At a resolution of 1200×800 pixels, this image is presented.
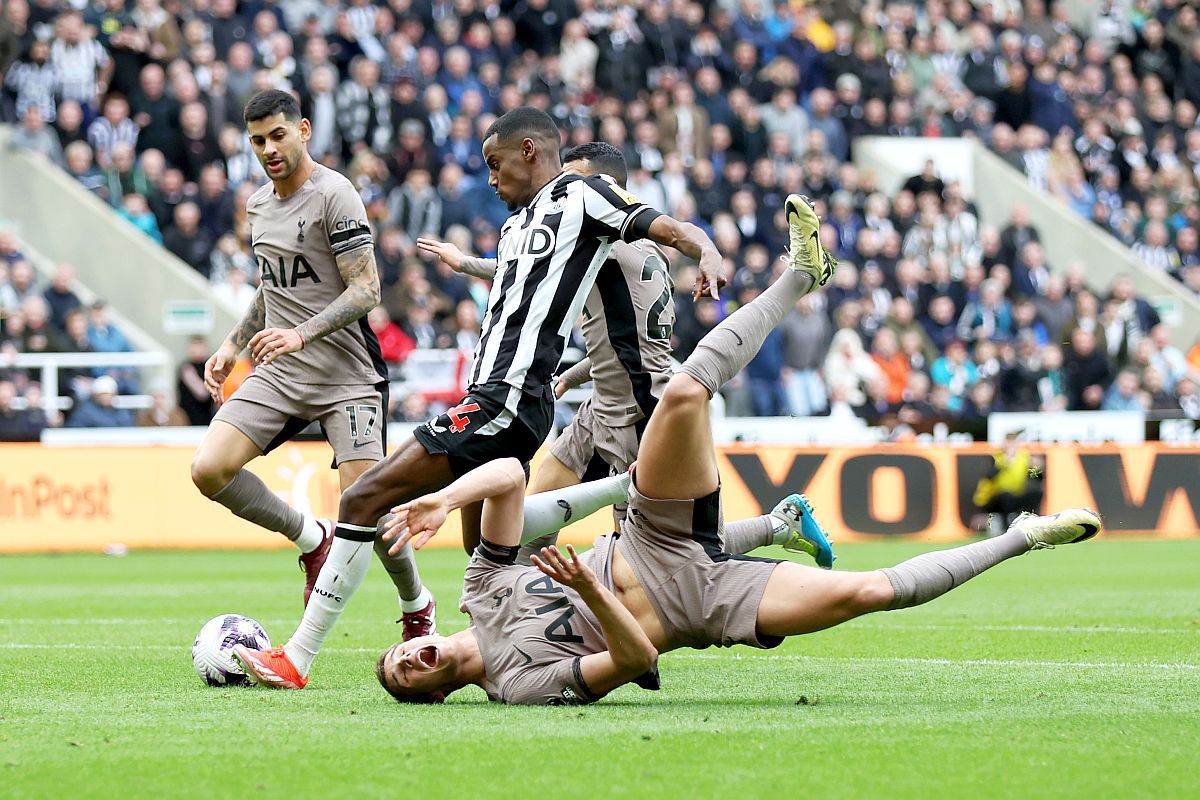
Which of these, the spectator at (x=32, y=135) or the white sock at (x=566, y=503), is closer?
the white sock at (x=566, y=503)

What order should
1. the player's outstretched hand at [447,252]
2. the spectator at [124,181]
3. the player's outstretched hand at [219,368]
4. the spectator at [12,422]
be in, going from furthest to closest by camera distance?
the spectator at [124,181], the spectator at [12,422], the player's outstretched hand at [219,368], the player's outstretched hand at [447,252]

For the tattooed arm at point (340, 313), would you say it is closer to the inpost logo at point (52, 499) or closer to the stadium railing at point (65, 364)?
the inpost logo at point (52, 499)

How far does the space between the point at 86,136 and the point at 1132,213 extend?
1599cm

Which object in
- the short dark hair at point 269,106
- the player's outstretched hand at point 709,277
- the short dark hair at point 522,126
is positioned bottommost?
the player's outstretched hand at point 709,277

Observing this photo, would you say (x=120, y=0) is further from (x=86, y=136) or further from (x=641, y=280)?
(x=641, y=280)

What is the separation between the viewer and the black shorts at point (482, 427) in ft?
24.2

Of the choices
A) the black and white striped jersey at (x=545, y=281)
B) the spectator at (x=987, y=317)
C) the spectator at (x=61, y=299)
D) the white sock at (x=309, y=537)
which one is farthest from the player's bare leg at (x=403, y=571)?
the spectator at (x=987, y=317)

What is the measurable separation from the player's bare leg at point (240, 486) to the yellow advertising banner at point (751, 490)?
9.15 m

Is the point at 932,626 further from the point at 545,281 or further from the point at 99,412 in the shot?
the point at 99,412

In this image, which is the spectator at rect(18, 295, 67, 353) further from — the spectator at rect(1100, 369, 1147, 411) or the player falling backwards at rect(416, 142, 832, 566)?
the spectator at rect(1100, 369, 1147, 411)

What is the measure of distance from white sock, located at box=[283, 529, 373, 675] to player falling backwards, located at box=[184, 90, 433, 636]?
774mm

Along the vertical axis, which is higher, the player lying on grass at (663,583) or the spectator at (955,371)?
the player lying on grass at (663,583)

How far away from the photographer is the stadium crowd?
20859 mm

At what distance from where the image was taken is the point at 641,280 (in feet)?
29.1
